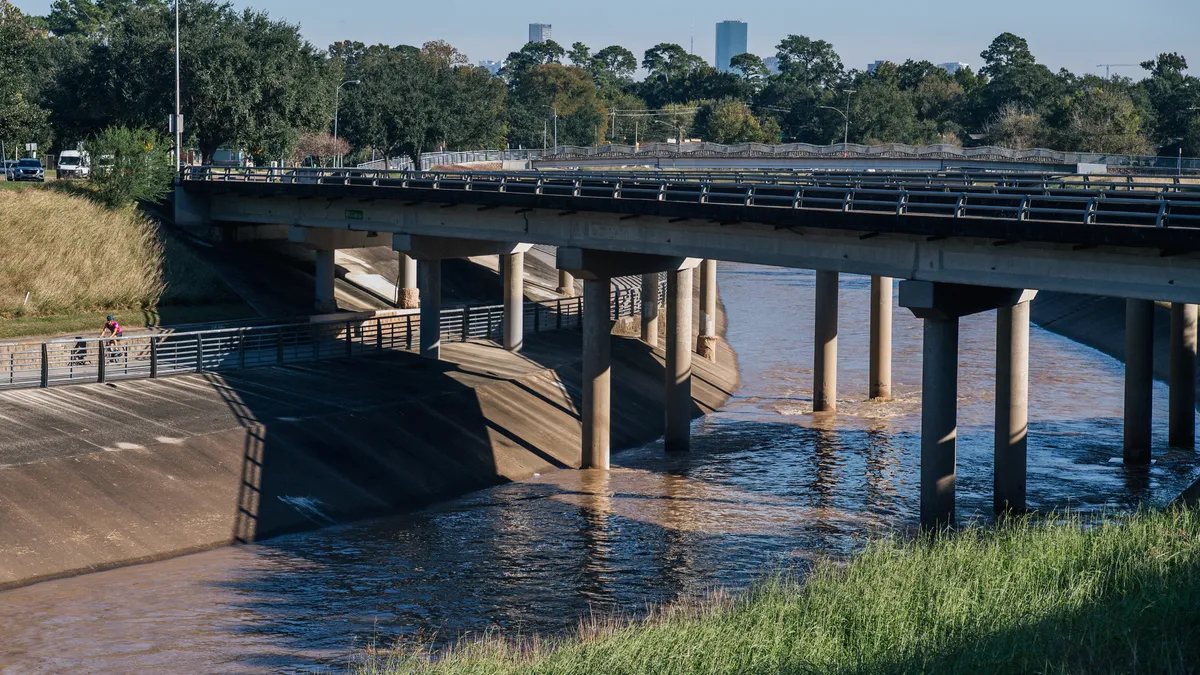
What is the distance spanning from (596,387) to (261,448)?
9.93 metres

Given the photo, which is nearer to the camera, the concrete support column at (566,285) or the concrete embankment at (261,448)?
the concrete embankment at (261,448)

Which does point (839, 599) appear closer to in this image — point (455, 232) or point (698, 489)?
point (698, 489)

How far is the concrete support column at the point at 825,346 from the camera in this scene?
4741 cm

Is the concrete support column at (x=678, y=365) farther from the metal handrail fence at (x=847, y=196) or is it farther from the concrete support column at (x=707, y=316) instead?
the concrete support column at (x=707, y=316)

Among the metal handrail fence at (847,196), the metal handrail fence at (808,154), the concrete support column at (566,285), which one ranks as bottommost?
the concrete support column at (566,285)

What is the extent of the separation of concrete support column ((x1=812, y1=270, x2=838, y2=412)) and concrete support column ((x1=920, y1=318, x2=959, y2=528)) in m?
16.0

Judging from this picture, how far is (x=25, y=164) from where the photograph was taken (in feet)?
257

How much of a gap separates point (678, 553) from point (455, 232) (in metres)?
19.0

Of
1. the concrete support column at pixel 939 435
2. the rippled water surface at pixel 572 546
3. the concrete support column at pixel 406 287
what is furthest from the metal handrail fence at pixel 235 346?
the concrete support column at pixel 939 435

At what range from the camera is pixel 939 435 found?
3095 cm

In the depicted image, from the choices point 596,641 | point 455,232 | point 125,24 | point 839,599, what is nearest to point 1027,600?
point 839,599

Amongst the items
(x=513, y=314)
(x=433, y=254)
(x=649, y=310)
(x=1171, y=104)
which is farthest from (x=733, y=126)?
(x=433, y=254)

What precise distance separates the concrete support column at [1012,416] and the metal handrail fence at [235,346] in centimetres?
2153

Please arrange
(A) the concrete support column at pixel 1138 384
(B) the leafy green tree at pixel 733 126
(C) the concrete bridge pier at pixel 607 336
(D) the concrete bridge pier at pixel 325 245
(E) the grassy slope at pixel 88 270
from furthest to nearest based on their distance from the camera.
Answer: (B) the leafy green tree at pixel 733 126, (D) the concrete bridge pier at pixel 325 245, (E) the grassy slope at pixel 88 270, (C) the concrete bridge pier at pixel 607 336, (A) the concrete support column at pixel 1138 384
